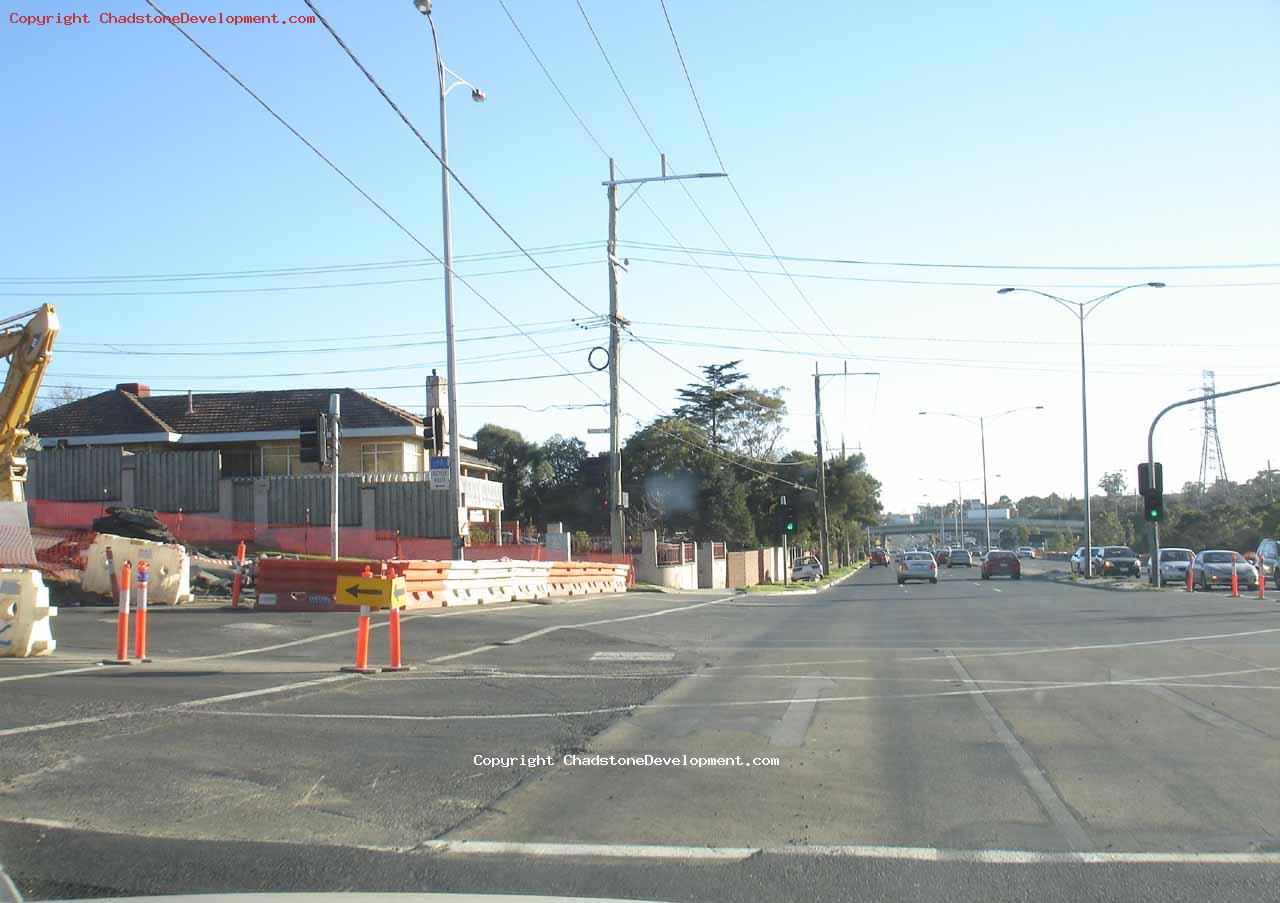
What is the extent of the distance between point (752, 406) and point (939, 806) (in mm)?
75933

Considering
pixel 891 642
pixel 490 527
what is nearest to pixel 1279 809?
pixel 891 642

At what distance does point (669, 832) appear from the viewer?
6672 mm

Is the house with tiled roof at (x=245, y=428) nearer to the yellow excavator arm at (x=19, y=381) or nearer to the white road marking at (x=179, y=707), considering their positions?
the yellow excavator arm at (x=19, y=381)

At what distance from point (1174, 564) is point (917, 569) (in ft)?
32.4

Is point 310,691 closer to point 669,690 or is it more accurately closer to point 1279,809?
point 669,690

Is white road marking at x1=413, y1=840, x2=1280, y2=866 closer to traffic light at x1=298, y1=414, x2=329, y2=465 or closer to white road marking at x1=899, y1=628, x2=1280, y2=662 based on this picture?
white road marking at x1=899, y1=628, x2=1280, y2=662

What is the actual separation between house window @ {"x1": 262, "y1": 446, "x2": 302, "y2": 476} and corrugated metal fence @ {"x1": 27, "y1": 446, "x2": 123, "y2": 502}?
6629 mm

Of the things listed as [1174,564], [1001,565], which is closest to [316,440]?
[1174,564]

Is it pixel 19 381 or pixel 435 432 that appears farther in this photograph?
pixel 435 432

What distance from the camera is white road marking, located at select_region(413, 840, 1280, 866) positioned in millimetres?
6098

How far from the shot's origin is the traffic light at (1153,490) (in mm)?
37844

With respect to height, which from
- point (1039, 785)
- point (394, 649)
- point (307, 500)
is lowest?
point (1039, 785)

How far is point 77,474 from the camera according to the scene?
4359cm

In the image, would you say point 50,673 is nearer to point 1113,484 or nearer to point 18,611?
point 18,611
